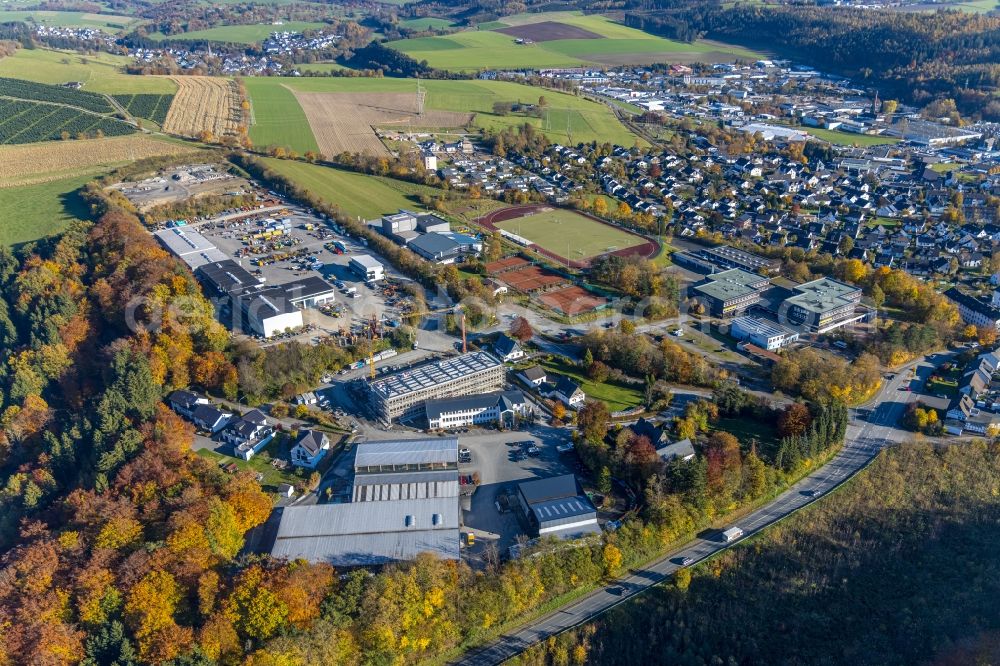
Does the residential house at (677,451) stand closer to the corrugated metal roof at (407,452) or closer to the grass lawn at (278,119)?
the corrugated metal roof at (407,452)

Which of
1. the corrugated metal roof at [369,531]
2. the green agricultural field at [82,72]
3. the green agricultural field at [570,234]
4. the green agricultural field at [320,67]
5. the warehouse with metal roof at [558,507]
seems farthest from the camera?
the green agricultural field at [320,67]

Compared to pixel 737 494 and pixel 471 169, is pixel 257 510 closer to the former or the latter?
pixel 737 494

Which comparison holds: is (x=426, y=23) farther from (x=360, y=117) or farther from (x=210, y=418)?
(x=210, y=418)

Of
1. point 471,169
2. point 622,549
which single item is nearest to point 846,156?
point 471,169

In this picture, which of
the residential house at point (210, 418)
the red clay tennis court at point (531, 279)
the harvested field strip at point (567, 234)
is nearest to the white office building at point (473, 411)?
the residential house at point (210, 418)

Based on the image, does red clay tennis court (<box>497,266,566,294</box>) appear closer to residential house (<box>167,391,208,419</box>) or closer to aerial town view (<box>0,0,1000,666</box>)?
aerial town view (<box>0,0,1000,666</box>)

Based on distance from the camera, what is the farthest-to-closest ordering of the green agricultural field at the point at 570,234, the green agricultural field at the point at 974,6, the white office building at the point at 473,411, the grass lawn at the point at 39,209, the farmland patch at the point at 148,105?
the green agricultural field at the point at 974,6 < the farmland patch at the point at 148,105 < the grass lawn at the point at 39,209 < the green agricultural field at the point at 570,234 < the white office building at the point at 473,411
